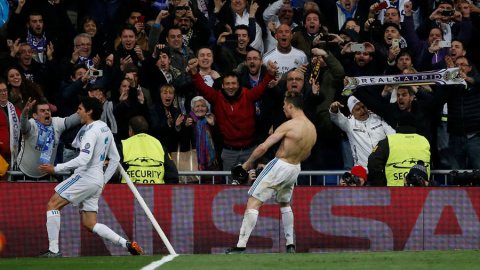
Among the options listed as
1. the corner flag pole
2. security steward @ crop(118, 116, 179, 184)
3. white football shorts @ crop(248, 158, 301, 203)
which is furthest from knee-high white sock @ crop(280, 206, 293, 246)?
security steward @ crop(118, 116, 179, 184)

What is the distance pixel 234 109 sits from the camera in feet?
49.5

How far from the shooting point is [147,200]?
1347cm

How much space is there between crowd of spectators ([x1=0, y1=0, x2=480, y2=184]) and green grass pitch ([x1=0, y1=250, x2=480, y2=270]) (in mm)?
2982

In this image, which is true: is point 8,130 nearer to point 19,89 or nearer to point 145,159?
point 19,89

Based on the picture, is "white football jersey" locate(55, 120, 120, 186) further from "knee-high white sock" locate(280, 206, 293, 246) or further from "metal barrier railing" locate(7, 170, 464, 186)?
"knee-high white sock" locate(280, 206, 293, 246)

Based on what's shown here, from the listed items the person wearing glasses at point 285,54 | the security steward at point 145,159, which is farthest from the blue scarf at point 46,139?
the person wearing glasses at point 285,54

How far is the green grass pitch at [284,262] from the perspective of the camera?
33.5 ft

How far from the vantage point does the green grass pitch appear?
1021 cm

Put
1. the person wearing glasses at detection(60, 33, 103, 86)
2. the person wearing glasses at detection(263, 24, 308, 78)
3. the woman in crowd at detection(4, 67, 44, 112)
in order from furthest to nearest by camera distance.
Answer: the person wearing glasses at detection(263, 24, 308, 78) → the person wearing glasses at detection(60, 33, 103, 86) → the woman in crowd at detection(4, 67, 44, 112)

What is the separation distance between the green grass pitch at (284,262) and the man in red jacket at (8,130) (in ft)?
8.96

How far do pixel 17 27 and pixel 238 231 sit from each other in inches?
229

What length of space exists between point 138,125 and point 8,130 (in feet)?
7.16

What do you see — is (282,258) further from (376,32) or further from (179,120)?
(376,32)

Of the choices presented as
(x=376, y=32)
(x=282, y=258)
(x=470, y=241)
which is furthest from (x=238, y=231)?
(x=376, y=32)
